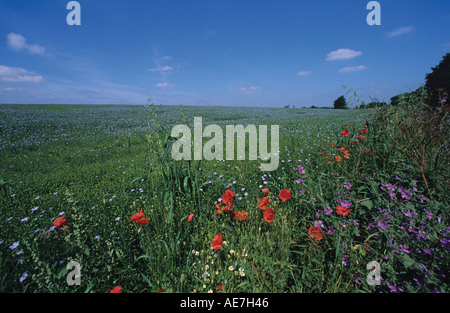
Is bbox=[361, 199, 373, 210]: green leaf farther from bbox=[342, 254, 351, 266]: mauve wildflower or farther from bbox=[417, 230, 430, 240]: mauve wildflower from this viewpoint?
bbox=[342, 254, 351, 266]: mauve wildflower

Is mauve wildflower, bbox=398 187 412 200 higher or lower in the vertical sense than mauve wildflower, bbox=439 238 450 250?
higher

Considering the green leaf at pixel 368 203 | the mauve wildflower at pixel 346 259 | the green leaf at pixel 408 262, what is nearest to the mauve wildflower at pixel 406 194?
the green leaf at pixel 368 203

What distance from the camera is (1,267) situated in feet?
5.68

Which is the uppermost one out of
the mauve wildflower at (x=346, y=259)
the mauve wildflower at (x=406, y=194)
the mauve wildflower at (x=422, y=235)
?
the mauve wildflower at (x=406, y=194)

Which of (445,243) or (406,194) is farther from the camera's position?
(406,194)

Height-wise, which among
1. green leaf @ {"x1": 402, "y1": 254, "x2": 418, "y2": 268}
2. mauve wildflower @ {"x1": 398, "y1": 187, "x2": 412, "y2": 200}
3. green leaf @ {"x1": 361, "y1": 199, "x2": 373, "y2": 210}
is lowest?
green leaf @ {"x1": 402, "y1": 254, "x2": 418, "y2": 268}

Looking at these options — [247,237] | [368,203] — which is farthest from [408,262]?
[247,237]

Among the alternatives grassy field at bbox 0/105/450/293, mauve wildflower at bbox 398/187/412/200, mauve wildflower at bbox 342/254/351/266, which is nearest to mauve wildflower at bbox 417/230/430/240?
grassy field at bbox 0/105/450/293

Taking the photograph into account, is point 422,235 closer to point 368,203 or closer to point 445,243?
point 445,243

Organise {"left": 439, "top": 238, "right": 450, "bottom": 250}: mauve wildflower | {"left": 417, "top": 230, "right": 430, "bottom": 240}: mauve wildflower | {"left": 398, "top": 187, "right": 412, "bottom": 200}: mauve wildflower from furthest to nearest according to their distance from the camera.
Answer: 1. {"left": 398, "top": 187, "right": 412, "bottom": 200}: mauve wildflower
2. {"left": 417, "top": 230, "right": 430, "bottom": 240}: mauve wildflower
3. {"left": 439, "top": 238, "right": 450, "bottom": 250}: mauve wildflower

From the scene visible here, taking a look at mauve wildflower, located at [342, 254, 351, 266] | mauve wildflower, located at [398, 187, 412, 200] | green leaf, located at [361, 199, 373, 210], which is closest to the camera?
mauve wildflower, located at [342, 254, 351, 266]

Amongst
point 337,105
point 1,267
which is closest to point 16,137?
point 1,267

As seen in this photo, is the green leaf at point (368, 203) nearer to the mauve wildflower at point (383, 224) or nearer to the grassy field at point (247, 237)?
the grassy field at point (247, 237)
